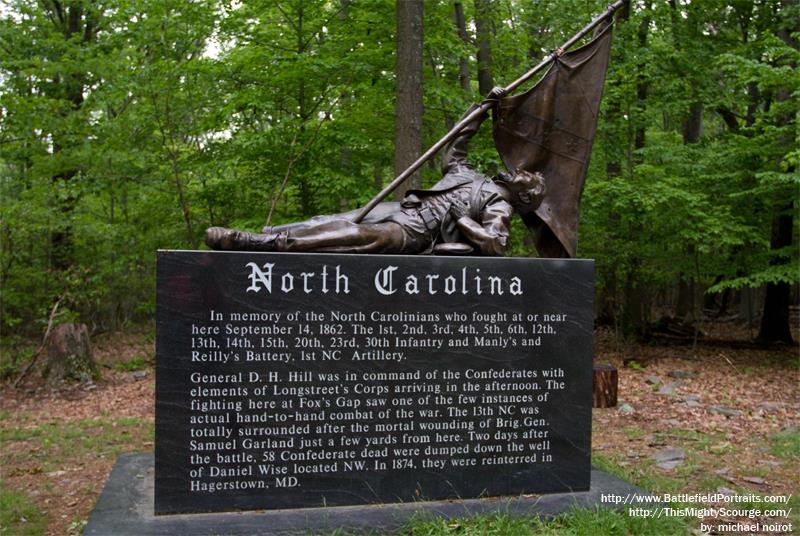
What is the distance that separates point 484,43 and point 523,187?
9225 mm

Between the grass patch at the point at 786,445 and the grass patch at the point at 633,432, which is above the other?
the grass patch at the point at 786,445

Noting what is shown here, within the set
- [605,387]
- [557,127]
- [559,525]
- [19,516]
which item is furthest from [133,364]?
[559,525]

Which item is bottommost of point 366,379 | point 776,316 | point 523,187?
point 776,316

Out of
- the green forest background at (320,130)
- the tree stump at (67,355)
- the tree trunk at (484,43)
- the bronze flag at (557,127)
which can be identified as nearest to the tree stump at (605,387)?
the green forest background at (320,130)

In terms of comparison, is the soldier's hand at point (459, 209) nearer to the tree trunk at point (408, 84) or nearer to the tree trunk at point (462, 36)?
the tree trunk at point (408, 84)

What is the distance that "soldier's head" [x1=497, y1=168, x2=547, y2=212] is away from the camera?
19.3ft

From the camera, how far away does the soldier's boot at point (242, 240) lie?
4992 mm

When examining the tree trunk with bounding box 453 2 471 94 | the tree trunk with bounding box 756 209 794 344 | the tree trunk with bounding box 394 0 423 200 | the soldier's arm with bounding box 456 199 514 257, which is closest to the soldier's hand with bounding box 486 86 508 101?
the soldier's arm with bounding box 456 199 514 257

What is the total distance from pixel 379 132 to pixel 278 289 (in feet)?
23.8

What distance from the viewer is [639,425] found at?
8.66m

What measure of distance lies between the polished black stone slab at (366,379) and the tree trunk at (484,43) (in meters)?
8.86

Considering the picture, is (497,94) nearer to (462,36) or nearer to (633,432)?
(633,432)

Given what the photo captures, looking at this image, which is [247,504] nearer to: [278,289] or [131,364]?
[278,289]

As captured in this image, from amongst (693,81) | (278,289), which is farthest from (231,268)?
(693,81)
